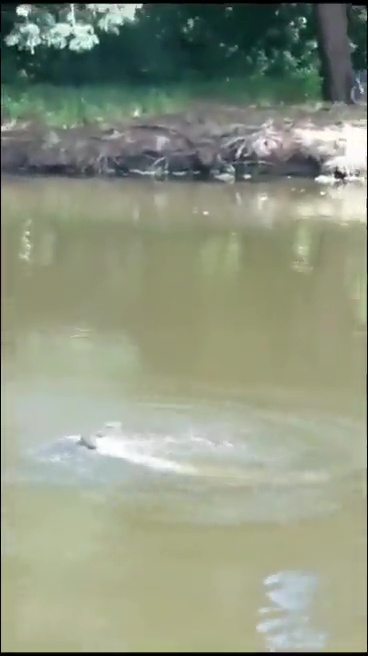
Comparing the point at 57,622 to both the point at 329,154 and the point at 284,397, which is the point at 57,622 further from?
the point at 329,154

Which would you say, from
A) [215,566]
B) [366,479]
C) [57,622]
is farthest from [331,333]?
[57,622]

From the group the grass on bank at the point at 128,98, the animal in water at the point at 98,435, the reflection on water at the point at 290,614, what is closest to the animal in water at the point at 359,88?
the grass on bank at the point at 128,98

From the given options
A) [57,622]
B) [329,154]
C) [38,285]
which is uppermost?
[329,154]

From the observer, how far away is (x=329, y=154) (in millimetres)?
3688

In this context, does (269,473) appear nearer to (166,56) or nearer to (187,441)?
(187,441)

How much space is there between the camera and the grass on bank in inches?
153

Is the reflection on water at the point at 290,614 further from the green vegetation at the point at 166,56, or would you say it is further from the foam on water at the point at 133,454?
the green vegetation at the point at 166,56

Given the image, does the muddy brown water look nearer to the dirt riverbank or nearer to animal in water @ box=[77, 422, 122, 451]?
animal in water @ box=[77, 422, 122, 451]

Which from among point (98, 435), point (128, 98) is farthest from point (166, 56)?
point (98, 435)

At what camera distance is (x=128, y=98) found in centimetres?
396

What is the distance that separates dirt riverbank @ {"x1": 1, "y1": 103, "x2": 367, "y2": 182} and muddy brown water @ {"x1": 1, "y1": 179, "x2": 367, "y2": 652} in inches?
38.3

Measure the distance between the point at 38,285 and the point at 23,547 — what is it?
1211mm

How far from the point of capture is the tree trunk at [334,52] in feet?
11.7

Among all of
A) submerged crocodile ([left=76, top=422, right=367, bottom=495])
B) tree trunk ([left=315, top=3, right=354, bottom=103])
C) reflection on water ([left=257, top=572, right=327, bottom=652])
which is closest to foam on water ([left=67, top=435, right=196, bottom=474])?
submerged crocodile ([left=76, top=422, right=367, bottom=495])
